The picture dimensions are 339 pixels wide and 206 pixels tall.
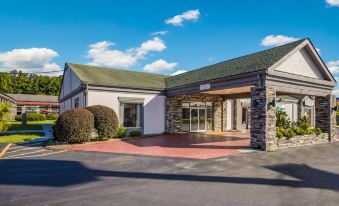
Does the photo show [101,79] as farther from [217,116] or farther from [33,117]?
[33,117]

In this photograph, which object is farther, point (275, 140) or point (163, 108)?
point (163, 108)

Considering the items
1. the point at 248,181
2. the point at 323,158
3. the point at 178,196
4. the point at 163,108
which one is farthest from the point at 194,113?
the point at 178,196

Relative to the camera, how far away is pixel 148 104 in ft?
61.4

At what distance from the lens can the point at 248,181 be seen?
6930mm

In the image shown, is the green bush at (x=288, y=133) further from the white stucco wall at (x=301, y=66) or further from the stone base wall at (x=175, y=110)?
the stone base wall at (x=175, y=110)

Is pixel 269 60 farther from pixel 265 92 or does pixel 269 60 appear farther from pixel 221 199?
pixel 221 199

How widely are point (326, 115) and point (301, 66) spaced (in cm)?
432

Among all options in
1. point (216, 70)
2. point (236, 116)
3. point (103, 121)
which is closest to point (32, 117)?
point (103, 121)

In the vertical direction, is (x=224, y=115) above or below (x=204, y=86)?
below

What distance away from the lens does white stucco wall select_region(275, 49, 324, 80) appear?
45.7 feet

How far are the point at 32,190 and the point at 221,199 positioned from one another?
14.9ft

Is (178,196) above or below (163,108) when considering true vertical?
below

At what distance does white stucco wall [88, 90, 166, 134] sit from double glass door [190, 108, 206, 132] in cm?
299

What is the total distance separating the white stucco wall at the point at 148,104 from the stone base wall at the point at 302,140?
9072mm
